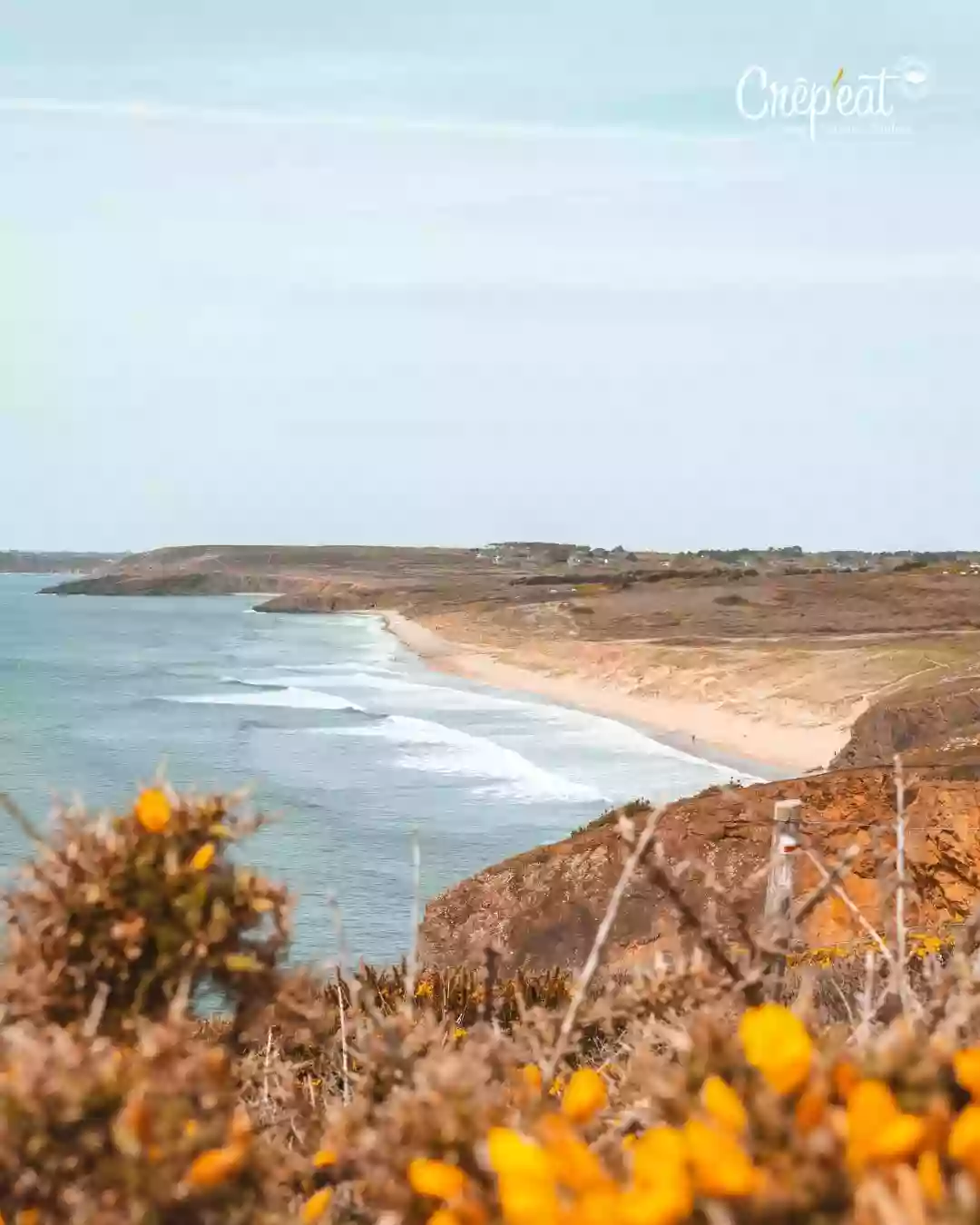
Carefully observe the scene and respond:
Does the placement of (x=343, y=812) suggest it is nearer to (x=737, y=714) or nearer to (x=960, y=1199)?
(x=737, y=714)

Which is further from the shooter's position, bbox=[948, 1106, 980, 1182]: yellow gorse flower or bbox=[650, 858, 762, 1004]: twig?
bbox=[650, 858, 762, 1004]: twig

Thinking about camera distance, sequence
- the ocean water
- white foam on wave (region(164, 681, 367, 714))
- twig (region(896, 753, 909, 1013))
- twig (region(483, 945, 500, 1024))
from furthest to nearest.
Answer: white foam on wave (region(164, 681, 367, 714)) → the ocean water → twig (region(483, 945, 500, 1024)) → twig (region(896, 753, 909, 1013))

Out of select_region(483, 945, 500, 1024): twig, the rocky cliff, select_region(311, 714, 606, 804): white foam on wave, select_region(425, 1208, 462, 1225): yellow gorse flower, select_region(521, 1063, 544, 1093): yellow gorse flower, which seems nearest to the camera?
select_region(425, 1208, 462, 1225): yellow gorse flower

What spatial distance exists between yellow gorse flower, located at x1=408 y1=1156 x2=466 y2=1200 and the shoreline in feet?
101

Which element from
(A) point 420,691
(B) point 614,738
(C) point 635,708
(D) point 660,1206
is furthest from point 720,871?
(A) point 420,691

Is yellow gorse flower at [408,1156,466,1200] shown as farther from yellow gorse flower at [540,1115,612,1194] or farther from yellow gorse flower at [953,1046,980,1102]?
yellow gorse flower at [953,1046,980,1102]

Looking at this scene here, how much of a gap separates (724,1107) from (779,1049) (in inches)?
3.0

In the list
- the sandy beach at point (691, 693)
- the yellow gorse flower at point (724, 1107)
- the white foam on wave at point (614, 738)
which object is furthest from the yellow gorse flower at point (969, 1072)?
the sandy beach at point (691, 693)

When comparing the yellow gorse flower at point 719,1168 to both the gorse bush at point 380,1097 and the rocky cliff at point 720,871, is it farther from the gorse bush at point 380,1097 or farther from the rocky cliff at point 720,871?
the rocky cliff at point 720,871

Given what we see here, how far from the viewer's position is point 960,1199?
94 cm

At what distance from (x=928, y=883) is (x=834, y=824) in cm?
129

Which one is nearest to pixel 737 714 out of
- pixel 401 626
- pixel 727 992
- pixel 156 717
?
pixel 156 717

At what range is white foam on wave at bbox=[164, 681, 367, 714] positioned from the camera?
46938 mm

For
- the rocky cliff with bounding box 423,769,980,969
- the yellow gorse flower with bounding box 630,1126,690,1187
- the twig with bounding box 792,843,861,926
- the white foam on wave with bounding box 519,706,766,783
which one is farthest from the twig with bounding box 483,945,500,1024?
the white foam on wave with bounding box 519,706,766,783
